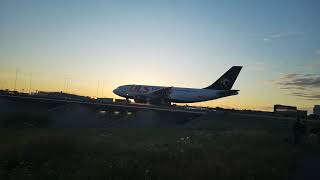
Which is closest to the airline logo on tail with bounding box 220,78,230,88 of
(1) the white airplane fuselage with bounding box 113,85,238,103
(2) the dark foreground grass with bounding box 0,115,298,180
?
(1) the white airplane fuselage with bounding box 113,85,238,103

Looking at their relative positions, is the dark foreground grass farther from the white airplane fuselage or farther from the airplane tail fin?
the airplane tail fin

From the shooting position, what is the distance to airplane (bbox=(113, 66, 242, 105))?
104m

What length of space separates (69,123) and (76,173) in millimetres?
55753

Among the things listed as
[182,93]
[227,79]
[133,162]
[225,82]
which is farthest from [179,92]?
[133,162]

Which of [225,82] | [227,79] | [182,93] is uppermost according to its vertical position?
[227,79]

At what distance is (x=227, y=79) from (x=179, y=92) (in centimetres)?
1589

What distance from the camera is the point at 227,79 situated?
369 ft

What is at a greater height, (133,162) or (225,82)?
(225,82)

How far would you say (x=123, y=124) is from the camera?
2891 inches

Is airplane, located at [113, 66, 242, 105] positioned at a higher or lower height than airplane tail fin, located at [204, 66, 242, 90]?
Answer: lower

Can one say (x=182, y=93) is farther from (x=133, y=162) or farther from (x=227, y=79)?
(x=133, y=162)

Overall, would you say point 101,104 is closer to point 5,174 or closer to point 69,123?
point 69,123

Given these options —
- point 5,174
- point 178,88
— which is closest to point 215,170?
point 5,174

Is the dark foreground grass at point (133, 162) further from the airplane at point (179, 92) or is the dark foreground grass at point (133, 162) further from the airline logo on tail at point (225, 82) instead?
the airline logo on tail at point (225, 82)
